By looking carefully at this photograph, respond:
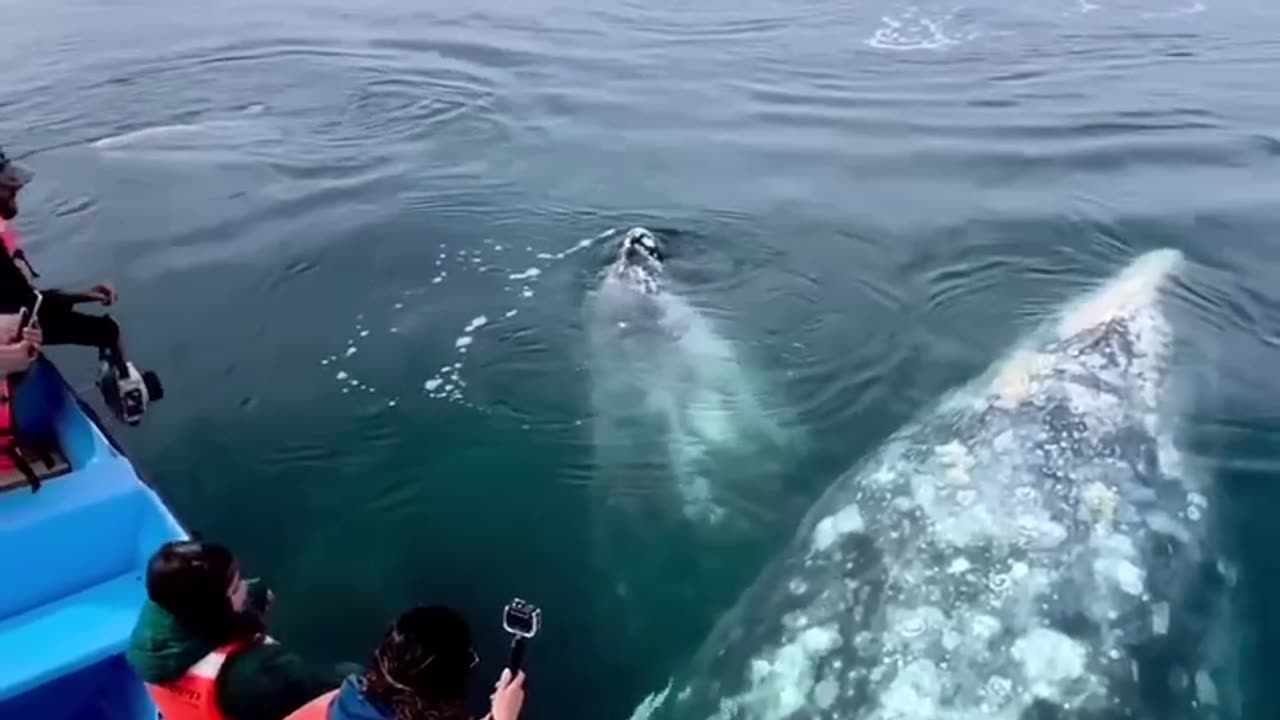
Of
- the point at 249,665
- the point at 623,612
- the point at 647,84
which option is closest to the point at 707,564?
the point at 623,612

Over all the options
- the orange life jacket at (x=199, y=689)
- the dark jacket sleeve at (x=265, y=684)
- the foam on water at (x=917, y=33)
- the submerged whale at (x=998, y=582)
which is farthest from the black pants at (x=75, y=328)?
the foam on water at (x=917, y=33)

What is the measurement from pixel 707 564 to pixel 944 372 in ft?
11.5

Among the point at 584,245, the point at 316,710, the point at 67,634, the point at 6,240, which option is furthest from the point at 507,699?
the point at 584,245

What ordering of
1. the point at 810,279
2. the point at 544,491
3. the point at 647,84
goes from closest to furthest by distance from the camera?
the point at 544,491, the point at 810,279, the point at 647,84

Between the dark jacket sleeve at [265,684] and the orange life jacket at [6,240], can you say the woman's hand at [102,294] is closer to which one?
the orange life jacket at [6,240]

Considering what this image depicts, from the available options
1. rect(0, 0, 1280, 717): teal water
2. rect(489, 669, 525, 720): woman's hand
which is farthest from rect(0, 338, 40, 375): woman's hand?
rect(489, 669, 525, 720): woman's hand

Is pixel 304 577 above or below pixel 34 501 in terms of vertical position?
below

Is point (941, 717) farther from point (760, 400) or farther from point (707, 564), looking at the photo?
point (760, 400)

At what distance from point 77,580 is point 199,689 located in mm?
3114

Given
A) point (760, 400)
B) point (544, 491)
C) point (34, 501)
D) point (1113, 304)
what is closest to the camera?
point (34, 501)

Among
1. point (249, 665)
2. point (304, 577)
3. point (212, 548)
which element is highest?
point (212, 548)

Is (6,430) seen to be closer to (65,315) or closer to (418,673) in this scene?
(65,315)

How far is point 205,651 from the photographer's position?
221 inches

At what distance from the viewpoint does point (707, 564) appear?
9375 mm
